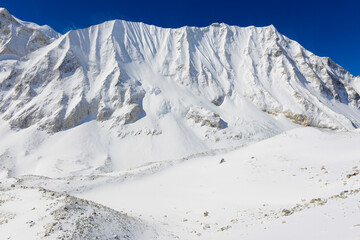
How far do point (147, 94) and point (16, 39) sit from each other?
191ft

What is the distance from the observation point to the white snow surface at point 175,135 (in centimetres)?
1271

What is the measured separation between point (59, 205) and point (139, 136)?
48604mm

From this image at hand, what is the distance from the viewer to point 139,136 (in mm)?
60906

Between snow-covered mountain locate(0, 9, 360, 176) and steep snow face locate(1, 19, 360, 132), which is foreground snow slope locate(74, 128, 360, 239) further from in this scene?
steep snow face locate(1, 19, 360, 132)

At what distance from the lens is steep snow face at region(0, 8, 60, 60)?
8606cm

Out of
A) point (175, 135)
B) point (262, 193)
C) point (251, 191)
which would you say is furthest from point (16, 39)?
point (262, 193)

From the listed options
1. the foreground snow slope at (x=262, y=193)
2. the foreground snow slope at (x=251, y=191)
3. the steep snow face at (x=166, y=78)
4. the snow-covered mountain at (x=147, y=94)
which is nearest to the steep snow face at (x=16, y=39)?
the snow-covered mountain at (x=147, y=94)

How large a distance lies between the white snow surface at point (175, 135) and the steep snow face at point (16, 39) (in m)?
0.48

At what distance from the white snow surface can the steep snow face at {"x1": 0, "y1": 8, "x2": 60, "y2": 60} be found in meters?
0.48

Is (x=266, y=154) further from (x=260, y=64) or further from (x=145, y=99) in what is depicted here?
(x=260, y=64)

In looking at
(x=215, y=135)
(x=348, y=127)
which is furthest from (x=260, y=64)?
(x=215, y=135)

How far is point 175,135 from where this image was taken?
60938 millimetres

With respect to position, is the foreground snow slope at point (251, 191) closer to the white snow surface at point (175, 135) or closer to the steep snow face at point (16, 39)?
the white snow surface at point (175, 135)

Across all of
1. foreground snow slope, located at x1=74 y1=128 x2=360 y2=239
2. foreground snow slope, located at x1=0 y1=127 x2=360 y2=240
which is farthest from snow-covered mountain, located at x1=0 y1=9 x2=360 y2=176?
foreground snow slope, located at x1=74 y1=128 x2=360 y2=239
